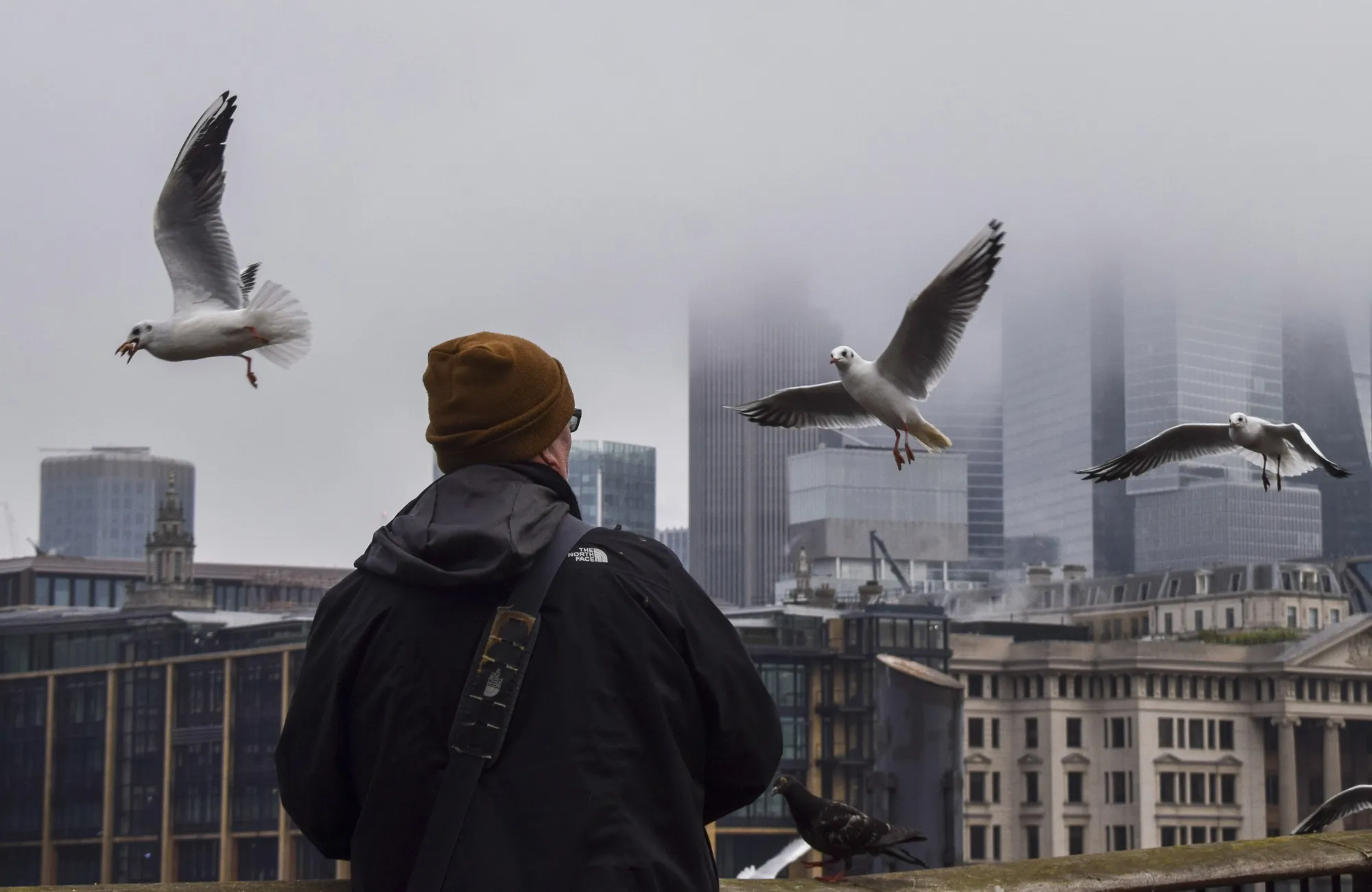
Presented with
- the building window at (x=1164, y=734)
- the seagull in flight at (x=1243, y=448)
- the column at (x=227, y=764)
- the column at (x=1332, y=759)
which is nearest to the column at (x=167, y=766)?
the column at (x=227, y=764)

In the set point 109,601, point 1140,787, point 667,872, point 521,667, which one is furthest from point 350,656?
point 109,601

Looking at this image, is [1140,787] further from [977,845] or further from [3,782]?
[3,782]

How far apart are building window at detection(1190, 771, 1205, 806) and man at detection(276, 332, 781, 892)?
126552 mm

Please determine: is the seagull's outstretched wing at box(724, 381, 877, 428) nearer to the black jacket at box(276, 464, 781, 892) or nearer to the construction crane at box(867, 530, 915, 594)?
the black jacket at box(276, 464, 781, 892)

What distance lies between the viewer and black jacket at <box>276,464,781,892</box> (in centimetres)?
338

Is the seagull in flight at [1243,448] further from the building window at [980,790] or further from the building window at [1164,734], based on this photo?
the building window at [1164,734]

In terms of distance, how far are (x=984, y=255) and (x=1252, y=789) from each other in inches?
4768

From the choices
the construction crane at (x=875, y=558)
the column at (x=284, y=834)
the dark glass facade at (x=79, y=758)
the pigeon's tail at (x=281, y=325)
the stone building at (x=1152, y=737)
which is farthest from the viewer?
the construction crane at (x=875, y=558)

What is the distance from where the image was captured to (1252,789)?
124 meters

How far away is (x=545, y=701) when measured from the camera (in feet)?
11.1

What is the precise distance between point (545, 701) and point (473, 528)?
314 millimetres

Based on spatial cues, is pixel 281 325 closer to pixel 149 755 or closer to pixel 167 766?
pixel 167 766

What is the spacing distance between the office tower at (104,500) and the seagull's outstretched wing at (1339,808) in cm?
17128

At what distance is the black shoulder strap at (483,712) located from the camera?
132 inches
